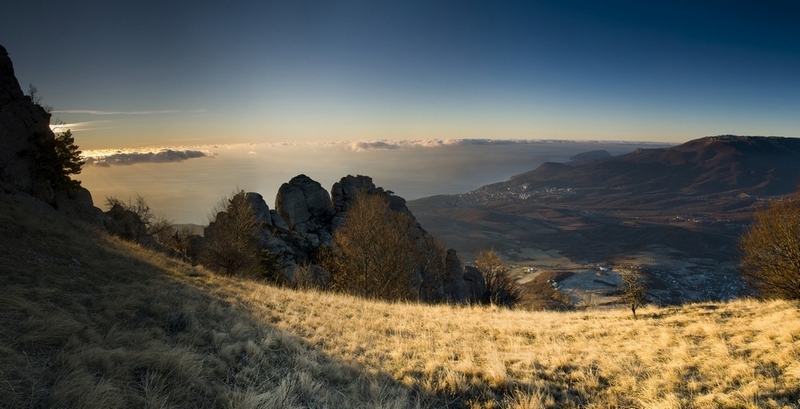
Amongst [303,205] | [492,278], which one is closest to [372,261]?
[303,205]

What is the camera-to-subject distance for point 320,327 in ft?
32.8

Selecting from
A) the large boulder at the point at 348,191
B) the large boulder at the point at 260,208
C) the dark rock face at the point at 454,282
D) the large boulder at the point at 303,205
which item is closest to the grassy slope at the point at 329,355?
the large boulder at the point at 260,208

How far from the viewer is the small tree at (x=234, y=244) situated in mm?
25422

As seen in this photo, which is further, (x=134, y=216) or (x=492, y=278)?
(x=492, y=278)

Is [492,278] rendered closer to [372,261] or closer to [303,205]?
[372,261]

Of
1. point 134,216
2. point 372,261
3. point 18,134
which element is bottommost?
point 372,261

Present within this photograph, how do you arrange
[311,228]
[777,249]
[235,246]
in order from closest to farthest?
[235,246] → [777,249] → [311,228]

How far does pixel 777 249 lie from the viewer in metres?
25.8

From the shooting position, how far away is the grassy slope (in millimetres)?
4707

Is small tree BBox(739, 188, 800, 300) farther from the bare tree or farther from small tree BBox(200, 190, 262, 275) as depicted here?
small tree BBox(200, 190, 262, 275)

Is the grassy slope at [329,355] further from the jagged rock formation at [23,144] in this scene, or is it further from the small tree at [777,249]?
the jagged rock formation at [23,144]

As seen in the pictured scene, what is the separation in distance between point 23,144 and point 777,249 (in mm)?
63212

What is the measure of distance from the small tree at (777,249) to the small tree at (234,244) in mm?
39743

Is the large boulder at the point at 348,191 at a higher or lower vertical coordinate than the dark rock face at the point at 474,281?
higher
